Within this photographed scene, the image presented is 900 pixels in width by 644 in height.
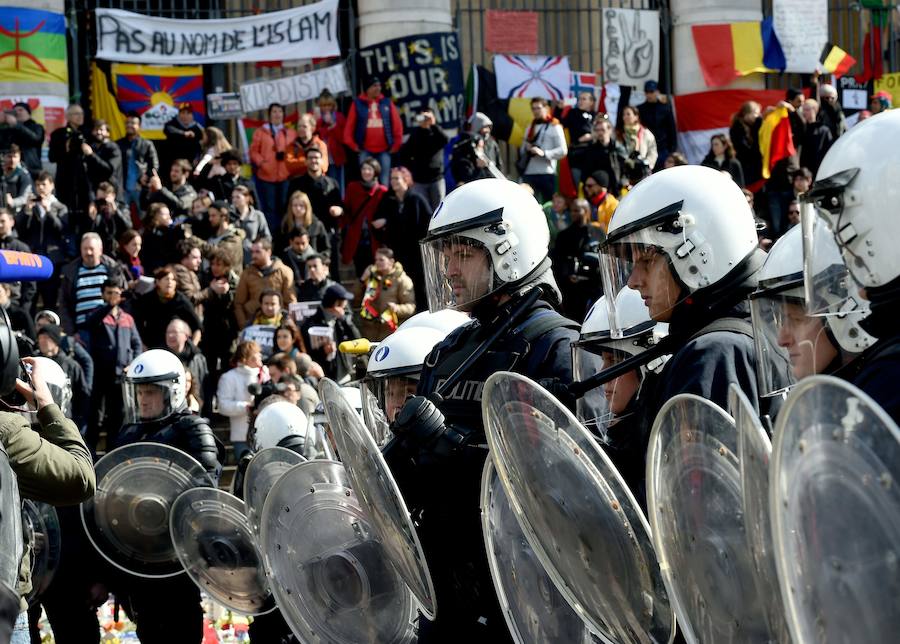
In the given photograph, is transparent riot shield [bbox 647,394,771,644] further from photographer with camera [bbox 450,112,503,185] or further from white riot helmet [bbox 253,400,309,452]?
photographer with camera [bbox 450,112,503,185]

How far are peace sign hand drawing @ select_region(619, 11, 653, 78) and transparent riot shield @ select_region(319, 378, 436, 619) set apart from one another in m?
16.1

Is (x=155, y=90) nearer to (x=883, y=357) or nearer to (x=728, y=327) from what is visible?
(x=728, y=327)

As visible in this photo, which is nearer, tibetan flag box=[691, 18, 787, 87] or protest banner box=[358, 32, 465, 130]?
protest banner box=[358, 32, 465, 130]

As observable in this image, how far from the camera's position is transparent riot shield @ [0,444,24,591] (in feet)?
12.2

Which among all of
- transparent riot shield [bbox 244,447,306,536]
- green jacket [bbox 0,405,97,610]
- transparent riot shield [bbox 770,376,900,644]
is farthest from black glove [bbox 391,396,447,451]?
transparent riot shield [bbox 770,376,900,644]

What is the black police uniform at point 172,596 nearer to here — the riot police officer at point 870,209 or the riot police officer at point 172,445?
the riot police officer at point 172,445

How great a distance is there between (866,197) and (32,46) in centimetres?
1601

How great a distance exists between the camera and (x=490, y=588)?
17.3ft

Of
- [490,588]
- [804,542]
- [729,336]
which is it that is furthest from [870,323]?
[490,588]

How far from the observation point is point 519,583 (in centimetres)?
466

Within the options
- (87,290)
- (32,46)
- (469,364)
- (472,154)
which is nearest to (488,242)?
(469,364)

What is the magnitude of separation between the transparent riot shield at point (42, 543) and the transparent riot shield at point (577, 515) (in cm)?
379

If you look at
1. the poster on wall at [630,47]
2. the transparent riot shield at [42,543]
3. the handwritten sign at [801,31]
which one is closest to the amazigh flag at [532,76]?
the poster on wall at [630,47]

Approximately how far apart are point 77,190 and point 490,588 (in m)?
11.1
